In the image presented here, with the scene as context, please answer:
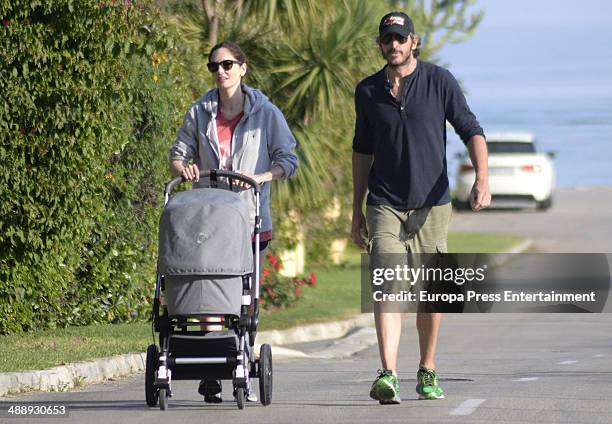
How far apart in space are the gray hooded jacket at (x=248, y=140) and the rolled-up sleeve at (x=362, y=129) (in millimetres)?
401

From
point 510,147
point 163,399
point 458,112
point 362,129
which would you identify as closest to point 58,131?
point 362,129

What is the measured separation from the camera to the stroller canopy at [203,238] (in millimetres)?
8633

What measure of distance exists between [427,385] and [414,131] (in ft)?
5.04

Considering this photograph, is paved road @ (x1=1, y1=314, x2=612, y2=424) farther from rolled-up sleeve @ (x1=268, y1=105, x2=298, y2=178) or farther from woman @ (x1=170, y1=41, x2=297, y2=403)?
rolled-up sleeve @ (x1=268, y1=105, x2=298, y2=178)

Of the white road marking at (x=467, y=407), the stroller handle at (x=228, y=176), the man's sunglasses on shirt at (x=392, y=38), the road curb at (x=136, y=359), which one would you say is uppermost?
the man's sunglasses on shirt at (x=392, y=38)

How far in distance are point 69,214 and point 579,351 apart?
4.95 metres

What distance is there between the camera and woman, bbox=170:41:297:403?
9.20 metres

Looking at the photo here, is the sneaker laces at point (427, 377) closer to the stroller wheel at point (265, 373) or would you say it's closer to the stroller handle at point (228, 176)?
the stroller wheel at point (265, 373)

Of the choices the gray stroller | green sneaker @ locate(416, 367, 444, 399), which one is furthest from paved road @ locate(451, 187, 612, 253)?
the gray stroller

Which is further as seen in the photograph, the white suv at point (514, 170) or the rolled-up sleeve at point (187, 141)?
the white suv at point (514, 170)

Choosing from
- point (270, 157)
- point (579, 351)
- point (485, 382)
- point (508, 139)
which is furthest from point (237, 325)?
point (508, 139)

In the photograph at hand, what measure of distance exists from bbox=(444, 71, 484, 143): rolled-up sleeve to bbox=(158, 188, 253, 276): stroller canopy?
1.37 meters

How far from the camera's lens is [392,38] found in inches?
353

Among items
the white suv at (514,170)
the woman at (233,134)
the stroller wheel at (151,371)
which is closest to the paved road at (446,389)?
the stroller wheel at (151,371)
